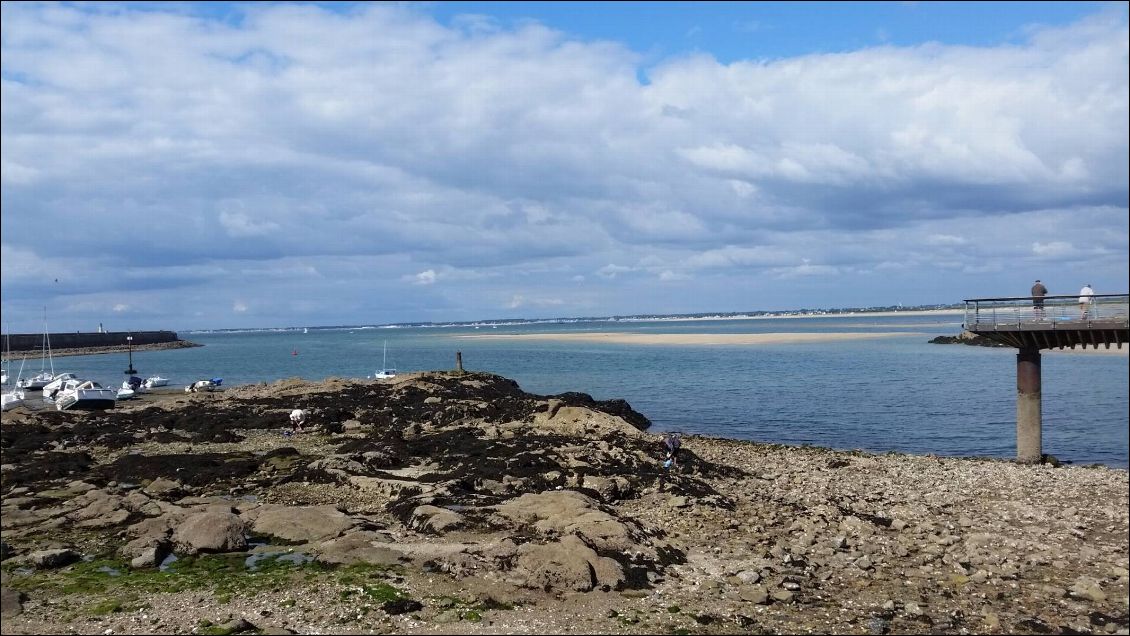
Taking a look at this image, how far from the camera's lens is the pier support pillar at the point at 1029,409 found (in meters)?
29.0

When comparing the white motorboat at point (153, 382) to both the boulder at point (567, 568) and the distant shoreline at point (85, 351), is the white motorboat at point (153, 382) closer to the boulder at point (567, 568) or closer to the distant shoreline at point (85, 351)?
the boulder at point (567, 568)

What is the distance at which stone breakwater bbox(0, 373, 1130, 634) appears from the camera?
1316 cm

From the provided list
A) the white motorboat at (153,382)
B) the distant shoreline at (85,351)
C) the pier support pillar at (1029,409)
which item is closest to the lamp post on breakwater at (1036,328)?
the pier support pillar at (1029,409)

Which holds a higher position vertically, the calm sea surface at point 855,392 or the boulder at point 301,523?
the boulder at point 301,523

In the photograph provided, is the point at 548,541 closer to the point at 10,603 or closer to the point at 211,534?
the point at 211,534

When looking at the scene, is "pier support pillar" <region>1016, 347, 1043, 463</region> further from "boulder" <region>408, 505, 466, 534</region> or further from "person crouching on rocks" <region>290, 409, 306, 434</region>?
"person crouching on rocks" <region>290, 409, 306, 434</region>

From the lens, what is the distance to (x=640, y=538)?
55.6 feet

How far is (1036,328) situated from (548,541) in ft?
72.7

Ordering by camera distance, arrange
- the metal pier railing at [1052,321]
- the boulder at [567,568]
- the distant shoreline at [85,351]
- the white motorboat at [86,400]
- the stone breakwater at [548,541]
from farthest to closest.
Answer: the distant shoreline at [85,351], the white motorboat at [86,400], the metal pier railing at [1052,321], the boulder at [567,568], the stone breakwater at [548,541]

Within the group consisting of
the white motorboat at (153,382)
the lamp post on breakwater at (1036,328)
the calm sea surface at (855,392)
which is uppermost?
the lamp post on breakwater at (1036,328)

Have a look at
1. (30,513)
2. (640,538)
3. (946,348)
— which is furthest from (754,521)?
(946,348)

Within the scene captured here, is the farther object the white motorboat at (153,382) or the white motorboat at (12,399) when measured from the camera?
the white motorboat at (153,382)

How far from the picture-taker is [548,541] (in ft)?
54.7

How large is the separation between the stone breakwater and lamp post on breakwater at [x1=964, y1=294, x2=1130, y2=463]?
7.83 ft
